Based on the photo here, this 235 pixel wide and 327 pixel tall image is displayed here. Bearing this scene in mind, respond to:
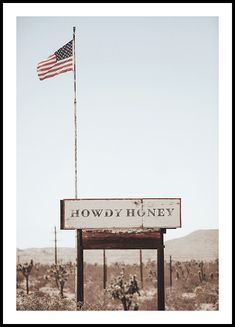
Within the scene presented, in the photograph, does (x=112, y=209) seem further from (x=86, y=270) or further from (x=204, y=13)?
(x=86, y=270)

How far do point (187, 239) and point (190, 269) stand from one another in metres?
13.3

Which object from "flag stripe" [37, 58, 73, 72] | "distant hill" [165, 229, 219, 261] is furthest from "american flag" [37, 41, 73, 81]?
"distant hill" [165, 229, 219, 261]

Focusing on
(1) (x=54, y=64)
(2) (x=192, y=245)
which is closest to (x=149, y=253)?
(2) (x=192, y=245)

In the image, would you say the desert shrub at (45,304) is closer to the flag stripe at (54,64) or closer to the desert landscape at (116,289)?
the desert landscape at (116,289)

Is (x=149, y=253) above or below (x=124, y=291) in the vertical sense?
below

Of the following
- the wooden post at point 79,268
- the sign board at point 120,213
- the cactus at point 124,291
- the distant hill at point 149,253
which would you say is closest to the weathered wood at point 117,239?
the wooden post at point 79,268

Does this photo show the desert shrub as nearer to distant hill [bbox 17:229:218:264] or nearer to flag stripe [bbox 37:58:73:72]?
flag stripe [bbox 37:58:73:72]

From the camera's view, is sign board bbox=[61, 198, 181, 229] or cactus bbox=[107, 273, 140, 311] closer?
sign board bbox=[61, 198, 181, 229]

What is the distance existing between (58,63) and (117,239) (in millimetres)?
4211

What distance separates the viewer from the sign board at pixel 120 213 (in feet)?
33.1

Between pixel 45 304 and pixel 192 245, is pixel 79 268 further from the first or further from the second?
pixel 192 245

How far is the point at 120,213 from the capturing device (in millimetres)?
10109

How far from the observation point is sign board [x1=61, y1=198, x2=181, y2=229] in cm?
1009

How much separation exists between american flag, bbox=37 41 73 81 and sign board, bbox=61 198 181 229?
3051mm
